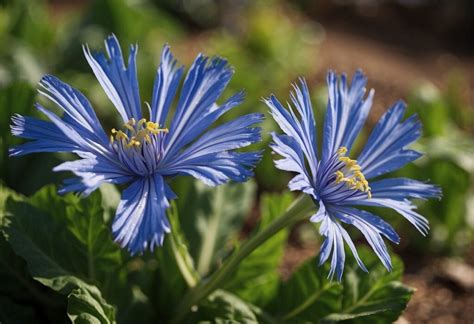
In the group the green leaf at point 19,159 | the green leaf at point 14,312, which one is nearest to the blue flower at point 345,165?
the green leaf at point 14,312

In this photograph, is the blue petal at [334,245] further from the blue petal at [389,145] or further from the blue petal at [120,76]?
the blue petal at [120,76]

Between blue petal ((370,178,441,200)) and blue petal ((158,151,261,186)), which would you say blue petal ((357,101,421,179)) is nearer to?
blue petal ((370,178,441,200))

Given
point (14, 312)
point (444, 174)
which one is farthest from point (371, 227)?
point (444, 174)

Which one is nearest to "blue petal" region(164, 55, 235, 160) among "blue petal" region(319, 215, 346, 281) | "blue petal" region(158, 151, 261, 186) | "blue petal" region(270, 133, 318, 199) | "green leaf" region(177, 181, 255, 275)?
"blue petal" region(158, 151, 261, 186)

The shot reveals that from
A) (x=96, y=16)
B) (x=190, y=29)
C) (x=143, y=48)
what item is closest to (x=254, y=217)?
(x=143, y=48)

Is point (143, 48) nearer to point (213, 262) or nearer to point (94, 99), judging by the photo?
point (94, 99)
